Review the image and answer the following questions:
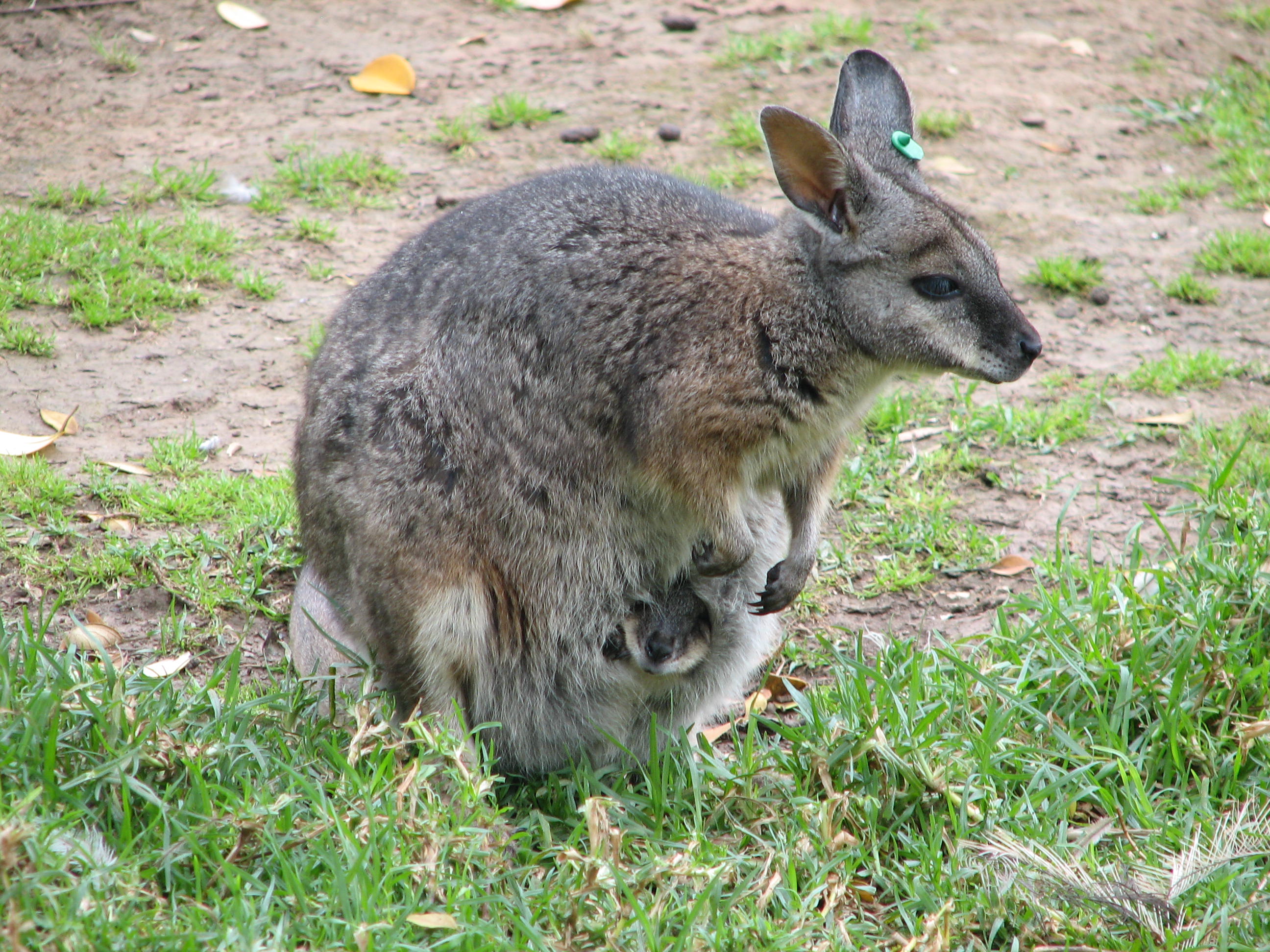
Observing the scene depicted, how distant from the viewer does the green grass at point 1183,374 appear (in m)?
5.08

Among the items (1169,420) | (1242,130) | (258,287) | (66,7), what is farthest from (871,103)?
(66,7)

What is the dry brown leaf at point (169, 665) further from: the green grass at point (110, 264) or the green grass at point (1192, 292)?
the green grass at point (1192, 292)

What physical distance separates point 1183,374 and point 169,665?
405 centimetres

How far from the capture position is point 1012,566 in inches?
167

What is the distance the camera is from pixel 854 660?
11.6 ft

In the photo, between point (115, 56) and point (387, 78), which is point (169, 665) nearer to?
point (387, 78)

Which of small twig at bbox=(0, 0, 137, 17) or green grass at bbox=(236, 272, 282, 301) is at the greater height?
small twig at bbox=(0, 0, 137, 17)

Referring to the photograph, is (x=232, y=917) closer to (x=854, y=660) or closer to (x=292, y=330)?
(x=854, y=660)

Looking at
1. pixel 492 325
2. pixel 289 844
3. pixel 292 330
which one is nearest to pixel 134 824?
pixel 289 844

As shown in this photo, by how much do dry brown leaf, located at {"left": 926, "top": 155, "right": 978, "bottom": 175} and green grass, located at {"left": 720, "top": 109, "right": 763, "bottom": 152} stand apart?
90cm

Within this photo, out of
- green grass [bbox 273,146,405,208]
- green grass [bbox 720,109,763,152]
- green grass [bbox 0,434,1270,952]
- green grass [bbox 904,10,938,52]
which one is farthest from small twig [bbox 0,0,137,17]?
green grass [bbox 904,10,938,52]

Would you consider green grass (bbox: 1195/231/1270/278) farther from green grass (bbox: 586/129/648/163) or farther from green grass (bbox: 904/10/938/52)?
green grass (bbox: 586/129/648/163)

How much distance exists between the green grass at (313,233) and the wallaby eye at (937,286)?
328 centimetres

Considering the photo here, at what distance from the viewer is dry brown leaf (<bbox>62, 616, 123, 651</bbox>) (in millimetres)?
Result: 3389
